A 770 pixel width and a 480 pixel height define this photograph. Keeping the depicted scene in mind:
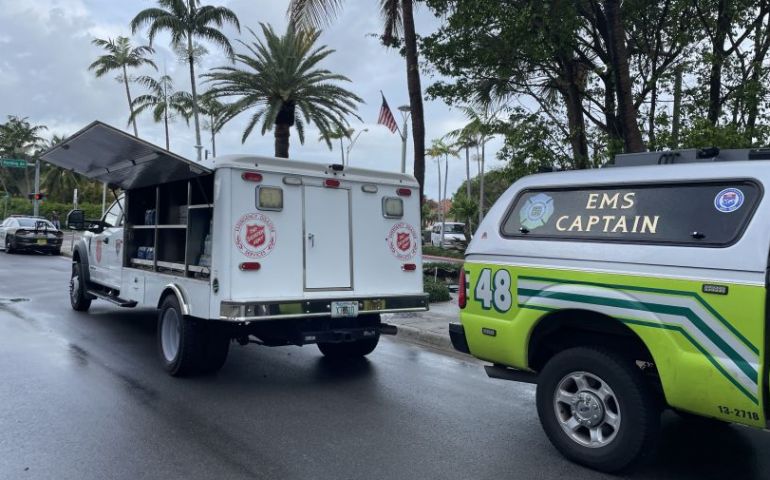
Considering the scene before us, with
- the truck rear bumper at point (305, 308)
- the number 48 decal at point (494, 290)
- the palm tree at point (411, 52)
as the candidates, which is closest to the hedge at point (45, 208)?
the palm tree at point (411, 52)

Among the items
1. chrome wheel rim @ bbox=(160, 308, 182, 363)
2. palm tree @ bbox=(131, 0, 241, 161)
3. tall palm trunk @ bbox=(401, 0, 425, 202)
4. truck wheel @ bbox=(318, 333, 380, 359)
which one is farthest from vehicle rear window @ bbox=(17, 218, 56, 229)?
truck wheel @ bbox=(318, 333, 380, 359)

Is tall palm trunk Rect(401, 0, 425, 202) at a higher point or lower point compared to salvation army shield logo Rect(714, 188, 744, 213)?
higher

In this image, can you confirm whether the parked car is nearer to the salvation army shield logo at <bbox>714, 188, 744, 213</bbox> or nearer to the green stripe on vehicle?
the green stripe on vehicle

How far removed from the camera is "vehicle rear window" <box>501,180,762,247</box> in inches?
147

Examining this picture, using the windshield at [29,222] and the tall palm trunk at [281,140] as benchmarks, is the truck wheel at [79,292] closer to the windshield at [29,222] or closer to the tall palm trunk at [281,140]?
the tall palm trunk at [281,140]

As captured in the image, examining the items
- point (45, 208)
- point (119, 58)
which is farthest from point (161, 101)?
point (45, 208)

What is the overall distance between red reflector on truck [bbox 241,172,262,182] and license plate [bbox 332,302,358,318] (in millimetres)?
1472

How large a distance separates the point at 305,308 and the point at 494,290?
2214 mm

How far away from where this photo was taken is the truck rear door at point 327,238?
6383mm

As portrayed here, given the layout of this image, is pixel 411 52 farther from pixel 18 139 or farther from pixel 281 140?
pixel 18 139

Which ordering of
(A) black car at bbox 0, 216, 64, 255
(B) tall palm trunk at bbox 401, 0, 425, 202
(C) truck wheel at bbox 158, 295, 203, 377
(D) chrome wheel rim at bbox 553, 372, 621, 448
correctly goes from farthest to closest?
(A) black car at bbox 0, 216, 64, 255, (B) tall palm trunk at bbox 401, 0, 425, 202, (C) truck wheel at bbox 158, 295, 203, 377, (D) chrome wheel rim at bbox 553, 372, 621, 448

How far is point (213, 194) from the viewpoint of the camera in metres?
6.11

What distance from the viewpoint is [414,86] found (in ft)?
44.5

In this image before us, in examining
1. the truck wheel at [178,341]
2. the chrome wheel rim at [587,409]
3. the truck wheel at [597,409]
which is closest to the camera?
the truck wheel at [597,409]
